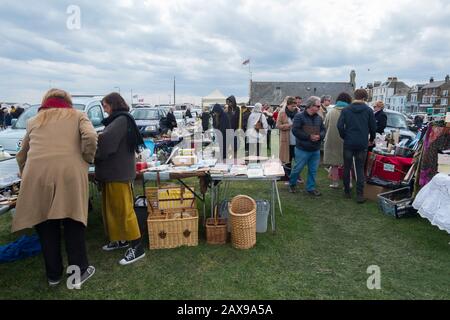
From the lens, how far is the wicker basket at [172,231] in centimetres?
346

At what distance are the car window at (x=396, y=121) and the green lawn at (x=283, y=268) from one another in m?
5.50

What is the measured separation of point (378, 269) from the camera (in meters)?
3.07

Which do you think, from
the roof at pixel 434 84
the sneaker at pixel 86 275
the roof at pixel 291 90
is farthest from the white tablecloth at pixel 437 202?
the roof at pixel 434 84

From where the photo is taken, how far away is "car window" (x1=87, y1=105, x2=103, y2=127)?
7.67 metres

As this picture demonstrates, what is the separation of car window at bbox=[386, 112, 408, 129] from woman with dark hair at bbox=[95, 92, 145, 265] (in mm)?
8130

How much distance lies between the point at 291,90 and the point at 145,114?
41.3 m

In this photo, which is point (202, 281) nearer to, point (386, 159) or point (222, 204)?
point (222, 204)

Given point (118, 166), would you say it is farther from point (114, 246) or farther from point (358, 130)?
point (358, 130)

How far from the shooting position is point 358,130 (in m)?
4.93

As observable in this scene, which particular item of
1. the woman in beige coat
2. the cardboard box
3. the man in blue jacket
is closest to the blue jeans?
the man in blue jacket

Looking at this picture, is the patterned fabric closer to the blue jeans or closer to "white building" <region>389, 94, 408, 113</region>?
the blue jeans

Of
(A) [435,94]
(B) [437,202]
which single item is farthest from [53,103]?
(A) [435,94]
